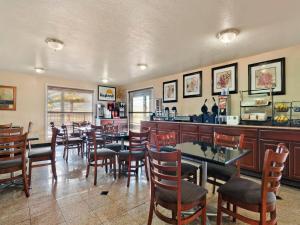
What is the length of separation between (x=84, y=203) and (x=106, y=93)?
5998 mm

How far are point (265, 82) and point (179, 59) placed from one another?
6.40 ft

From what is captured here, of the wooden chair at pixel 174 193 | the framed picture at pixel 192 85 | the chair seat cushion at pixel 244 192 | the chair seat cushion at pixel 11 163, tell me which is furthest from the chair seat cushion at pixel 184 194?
the framed picture at pixel 192 85

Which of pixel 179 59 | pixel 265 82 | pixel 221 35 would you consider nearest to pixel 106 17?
pixel 221 35

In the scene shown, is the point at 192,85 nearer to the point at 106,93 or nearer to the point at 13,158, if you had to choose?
the point at 106,93

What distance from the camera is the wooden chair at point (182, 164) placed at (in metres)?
2.27

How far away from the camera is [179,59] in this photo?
14.0 ft

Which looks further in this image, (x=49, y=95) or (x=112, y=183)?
(x=49, y=95)

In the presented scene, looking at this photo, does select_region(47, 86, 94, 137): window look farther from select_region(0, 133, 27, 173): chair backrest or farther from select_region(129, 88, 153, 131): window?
select_region(0, 133, 27, 173): chair backrest

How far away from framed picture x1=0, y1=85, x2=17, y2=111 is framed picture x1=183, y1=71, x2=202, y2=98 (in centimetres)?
558

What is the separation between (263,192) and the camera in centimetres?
150

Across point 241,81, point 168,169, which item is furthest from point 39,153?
point 241,81

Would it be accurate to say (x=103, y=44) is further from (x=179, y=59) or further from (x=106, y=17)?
(x=179, y=59)

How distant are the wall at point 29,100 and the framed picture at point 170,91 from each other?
4.01 meters

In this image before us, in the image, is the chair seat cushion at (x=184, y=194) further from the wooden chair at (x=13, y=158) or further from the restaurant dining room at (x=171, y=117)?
the wooden chair at (x=13, y=158)
